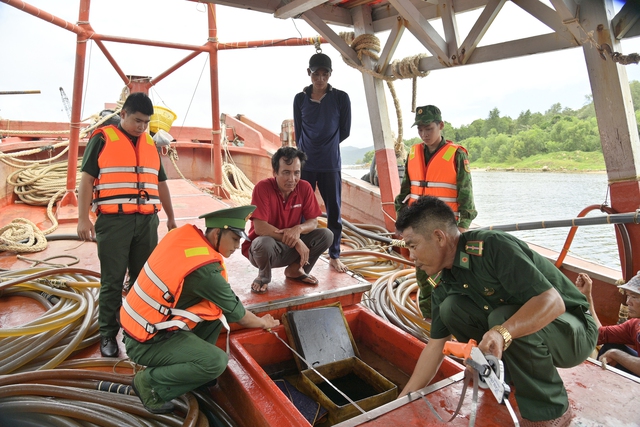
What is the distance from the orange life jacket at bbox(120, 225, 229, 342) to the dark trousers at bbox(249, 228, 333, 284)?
80 cm

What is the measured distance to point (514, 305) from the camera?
69.2 inches

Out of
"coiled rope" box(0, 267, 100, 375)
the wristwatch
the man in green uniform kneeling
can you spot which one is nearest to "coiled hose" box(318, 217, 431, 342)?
the man in green uniform kneeling

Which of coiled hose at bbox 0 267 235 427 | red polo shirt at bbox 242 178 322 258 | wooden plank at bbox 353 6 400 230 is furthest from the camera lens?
wooden plank at bbox 353 6 400 230

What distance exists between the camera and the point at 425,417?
5.97 feet

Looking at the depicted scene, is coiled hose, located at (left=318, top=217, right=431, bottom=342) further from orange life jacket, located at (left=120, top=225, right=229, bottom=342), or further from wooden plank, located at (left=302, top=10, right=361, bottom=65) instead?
wooden plank, located at (left=302, top=10, right=361, bottom=65)

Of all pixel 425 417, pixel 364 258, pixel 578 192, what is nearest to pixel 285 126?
pixel 364 258

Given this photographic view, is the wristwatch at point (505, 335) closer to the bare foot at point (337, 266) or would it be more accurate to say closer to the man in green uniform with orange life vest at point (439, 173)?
the man in green uniform with orange life vest at point (439, 173)

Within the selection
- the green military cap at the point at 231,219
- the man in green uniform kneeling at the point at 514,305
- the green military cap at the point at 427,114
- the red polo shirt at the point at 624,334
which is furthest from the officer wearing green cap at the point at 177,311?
the red polo shirt at the point at 624,334

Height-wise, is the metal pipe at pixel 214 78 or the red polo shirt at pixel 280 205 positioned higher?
the metal pipe at pixel 214 78

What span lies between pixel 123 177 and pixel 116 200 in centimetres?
16

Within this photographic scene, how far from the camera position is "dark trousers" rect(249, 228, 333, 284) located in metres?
2.92

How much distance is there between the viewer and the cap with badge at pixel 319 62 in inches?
136

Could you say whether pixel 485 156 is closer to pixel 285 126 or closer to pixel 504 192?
pixel 504 192

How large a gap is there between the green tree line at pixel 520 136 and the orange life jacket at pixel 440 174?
12.6ft
